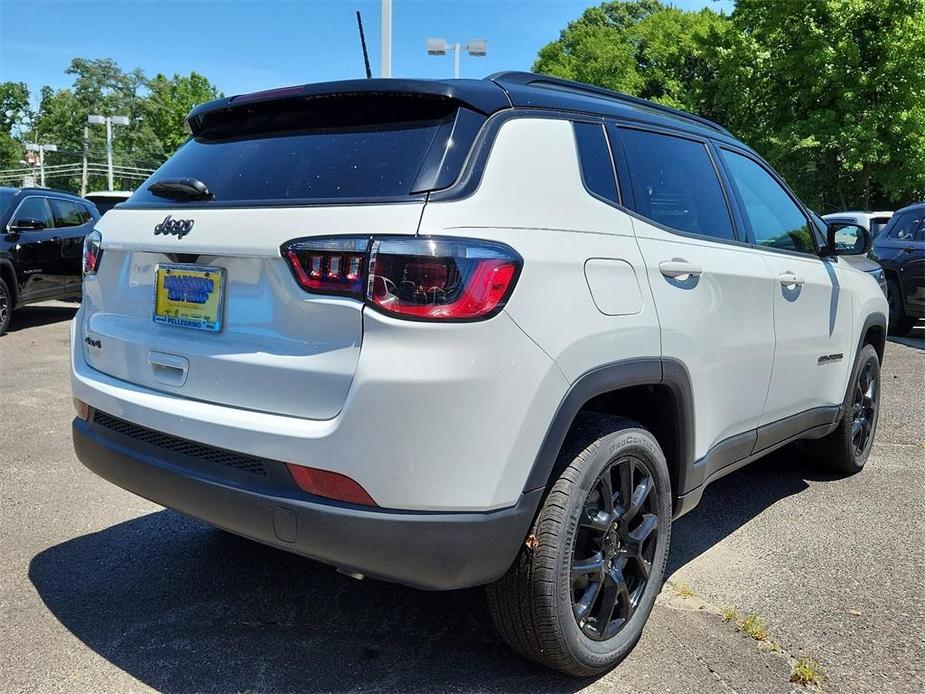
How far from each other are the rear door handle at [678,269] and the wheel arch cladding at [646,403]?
1.01 feet

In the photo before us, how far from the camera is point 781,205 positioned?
4.00 metres

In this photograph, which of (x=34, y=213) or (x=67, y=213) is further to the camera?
(x=67, y=213)

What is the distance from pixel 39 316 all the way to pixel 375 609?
33.6 ft

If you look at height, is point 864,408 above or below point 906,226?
below

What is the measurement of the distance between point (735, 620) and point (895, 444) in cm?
330

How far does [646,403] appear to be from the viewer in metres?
2.85

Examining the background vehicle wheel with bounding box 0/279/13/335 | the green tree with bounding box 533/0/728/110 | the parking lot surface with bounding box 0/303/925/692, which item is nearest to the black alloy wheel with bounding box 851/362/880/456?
the parking lot surface with bounding box 0/303/925/692

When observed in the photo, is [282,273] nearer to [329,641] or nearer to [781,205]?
[329,641]

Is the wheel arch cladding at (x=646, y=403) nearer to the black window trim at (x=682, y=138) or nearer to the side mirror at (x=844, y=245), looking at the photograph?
the black window trim at (x=682, y=138)

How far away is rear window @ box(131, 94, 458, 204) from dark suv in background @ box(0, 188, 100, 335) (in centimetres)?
789

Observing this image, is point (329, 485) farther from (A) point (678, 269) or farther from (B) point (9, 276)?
(B) point (9, 276)

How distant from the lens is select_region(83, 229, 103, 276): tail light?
9.21 feet

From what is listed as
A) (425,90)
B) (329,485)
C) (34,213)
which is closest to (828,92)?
(34,213)

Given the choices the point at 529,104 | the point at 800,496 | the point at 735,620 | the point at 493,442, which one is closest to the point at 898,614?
the point at 735,620
